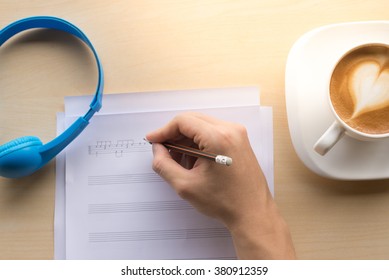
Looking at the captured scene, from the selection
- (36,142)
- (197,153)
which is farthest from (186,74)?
(36,142)

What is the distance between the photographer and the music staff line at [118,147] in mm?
664

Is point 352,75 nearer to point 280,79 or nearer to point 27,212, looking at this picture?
point 280,79

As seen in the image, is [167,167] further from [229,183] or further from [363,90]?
[363,90]

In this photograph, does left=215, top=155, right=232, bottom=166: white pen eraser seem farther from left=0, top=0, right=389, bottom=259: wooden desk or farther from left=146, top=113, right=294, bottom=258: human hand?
left=0, top=0, right=389, bottom=259: wooden desk

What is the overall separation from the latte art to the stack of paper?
0.13 meters

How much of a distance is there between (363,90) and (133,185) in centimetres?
39

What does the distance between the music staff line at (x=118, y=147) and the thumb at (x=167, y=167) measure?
5 centimetres

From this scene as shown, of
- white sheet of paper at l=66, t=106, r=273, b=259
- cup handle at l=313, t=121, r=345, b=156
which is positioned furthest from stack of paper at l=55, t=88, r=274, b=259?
cup handle at l=313, t=121, r=345, b=156

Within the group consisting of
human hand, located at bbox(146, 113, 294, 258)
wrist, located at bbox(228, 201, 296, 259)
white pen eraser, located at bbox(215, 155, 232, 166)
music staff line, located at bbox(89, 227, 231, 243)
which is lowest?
music staff line, located at bbox(89, 227, 231, 243)

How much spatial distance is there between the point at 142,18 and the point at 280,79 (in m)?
0.26

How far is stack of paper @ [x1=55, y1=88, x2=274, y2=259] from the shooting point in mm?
652

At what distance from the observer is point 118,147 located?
67 centimetres
